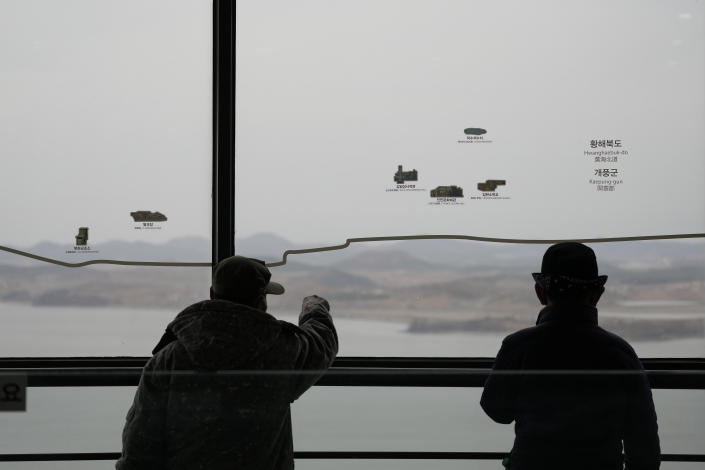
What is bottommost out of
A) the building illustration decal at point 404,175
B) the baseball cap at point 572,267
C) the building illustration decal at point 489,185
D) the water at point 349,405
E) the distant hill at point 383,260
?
the water at point 349,405

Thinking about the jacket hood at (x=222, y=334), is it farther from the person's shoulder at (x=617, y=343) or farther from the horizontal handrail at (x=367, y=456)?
the horizontal handrail at (x=367, y=456)

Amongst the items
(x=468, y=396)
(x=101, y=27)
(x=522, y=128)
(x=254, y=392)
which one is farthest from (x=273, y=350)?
(x=101, y=27)

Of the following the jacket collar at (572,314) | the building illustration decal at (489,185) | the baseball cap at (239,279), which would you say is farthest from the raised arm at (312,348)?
the building illustration decal at (489,185)

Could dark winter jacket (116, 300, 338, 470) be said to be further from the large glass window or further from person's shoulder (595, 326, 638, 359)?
the large glass window

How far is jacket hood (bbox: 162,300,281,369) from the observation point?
2055 millimetres

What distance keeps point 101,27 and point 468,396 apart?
7.60 ft

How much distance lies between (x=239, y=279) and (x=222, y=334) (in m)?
0.17

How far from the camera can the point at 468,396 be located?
10.2 ft

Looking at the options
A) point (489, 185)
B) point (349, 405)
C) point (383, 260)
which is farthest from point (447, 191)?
point (349, 405)

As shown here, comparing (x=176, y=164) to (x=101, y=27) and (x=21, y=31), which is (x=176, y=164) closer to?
(x=101, y=27)

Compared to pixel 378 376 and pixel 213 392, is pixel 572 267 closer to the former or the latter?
pixel 378 376

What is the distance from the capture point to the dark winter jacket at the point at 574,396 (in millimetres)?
1913

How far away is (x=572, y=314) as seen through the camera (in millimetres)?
1926

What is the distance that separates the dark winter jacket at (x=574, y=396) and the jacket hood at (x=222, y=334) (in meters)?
0.64
